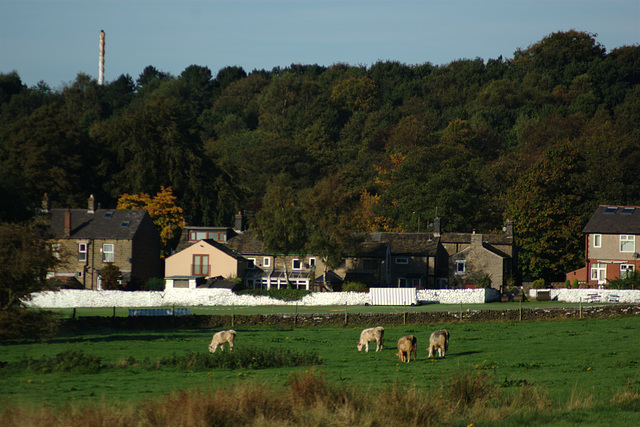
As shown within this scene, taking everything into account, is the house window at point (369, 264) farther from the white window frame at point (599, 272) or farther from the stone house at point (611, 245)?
the white window frame at point (599, 272)

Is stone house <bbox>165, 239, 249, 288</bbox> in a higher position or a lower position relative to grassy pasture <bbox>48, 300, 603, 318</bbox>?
higher

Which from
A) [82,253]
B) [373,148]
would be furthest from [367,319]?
[373,148]

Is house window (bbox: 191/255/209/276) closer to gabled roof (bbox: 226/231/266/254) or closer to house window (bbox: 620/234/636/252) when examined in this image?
gabled roof (bbox: 226/231/266/254)

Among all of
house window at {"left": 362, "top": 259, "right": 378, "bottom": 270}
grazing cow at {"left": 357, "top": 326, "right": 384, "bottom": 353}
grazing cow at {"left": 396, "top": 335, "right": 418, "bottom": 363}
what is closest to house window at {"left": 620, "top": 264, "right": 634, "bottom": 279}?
house window at {"left": 362, "top": 259, "right": 378, "bottom": 270}

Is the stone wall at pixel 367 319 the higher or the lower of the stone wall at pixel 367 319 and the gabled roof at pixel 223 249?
the lower

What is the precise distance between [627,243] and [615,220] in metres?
2.49

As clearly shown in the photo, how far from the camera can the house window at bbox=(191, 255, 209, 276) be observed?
76.7 m

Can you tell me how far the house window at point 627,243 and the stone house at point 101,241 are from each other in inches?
1839

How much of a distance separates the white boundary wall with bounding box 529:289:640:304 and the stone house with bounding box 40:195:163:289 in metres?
40.2

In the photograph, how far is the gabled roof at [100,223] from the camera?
7825cm

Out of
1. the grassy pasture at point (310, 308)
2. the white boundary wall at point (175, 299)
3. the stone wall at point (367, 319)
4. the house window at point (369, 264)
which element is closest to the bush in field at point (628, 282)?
the grassy pasture at point (310, 308)

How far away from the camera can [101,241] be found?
78188 mm

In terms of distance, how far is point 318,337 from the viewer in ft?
130

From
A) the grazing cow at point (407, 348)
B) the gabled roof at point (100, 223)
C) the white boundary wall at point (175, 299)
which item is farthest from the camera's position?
the gabled roof at point (100, 223)
